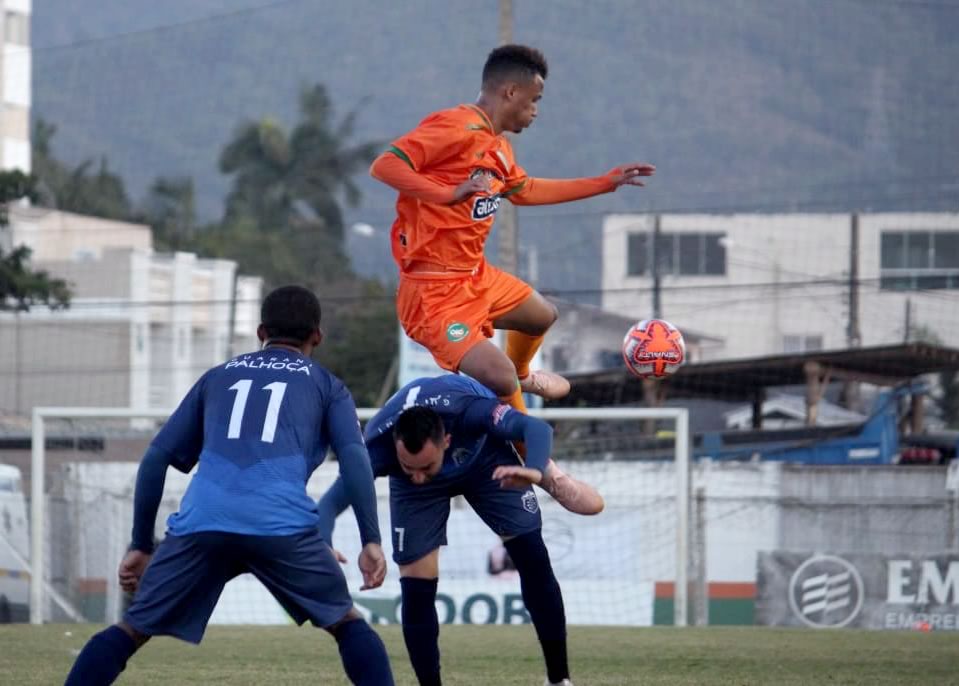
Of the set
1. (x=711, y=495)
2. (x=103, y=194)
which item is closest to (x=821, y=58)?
(x=103, y=194)

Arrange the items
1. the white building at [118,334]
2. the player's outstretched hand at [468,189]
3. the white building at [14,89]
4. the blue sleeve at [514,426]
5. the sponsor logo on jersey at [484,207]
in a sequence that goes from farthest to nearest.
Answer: the white building at [14,89] → the white building at [118,334] → the sponsor logo on jersey at [484,207] → the player's outstretched hand at [468,189] → the blue sleeve at [514,426]

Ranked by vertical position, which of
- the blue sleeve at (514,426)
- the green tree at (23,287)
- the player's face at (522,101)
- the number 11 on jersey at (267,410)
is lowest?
the blue sleeve at (514,426)

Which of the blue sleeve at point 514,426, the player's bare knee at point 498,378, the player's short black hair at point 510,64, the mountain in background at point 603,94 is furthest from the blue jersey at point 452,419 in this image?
the mountain in background at point 603,94

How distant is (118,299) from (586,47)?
6447 centimetres

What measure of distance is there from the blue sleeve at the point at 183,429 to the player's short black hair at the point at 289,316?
331mm

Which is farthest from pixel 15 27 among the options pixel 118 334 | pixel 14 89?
pixel 118 334

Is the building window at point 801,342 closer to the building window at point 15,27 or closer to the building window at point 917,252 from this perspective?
the building window at point 917,252

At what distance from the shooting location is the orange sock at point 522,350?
9.05 m

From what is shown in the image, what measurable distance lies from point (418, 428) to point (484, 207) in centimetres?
211

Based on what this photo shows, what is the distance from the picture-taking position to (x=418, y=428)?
6613mm

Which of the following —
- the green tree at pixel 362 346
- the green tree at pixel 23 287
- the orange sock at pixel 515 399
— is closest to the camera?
the orange sock at pixel 515 399

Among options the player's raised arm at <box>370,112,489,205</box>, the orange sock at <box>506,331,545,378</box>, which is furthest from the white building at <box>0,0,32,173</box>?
the player's raised arm at <box>370,112,489,205</box>

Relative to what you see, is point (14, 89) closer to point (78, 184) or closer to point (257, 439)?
point (78, 184)

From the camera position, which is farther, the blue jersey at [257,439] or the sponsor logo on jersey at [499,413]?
the sponsor logo on jersey at [499,413]
